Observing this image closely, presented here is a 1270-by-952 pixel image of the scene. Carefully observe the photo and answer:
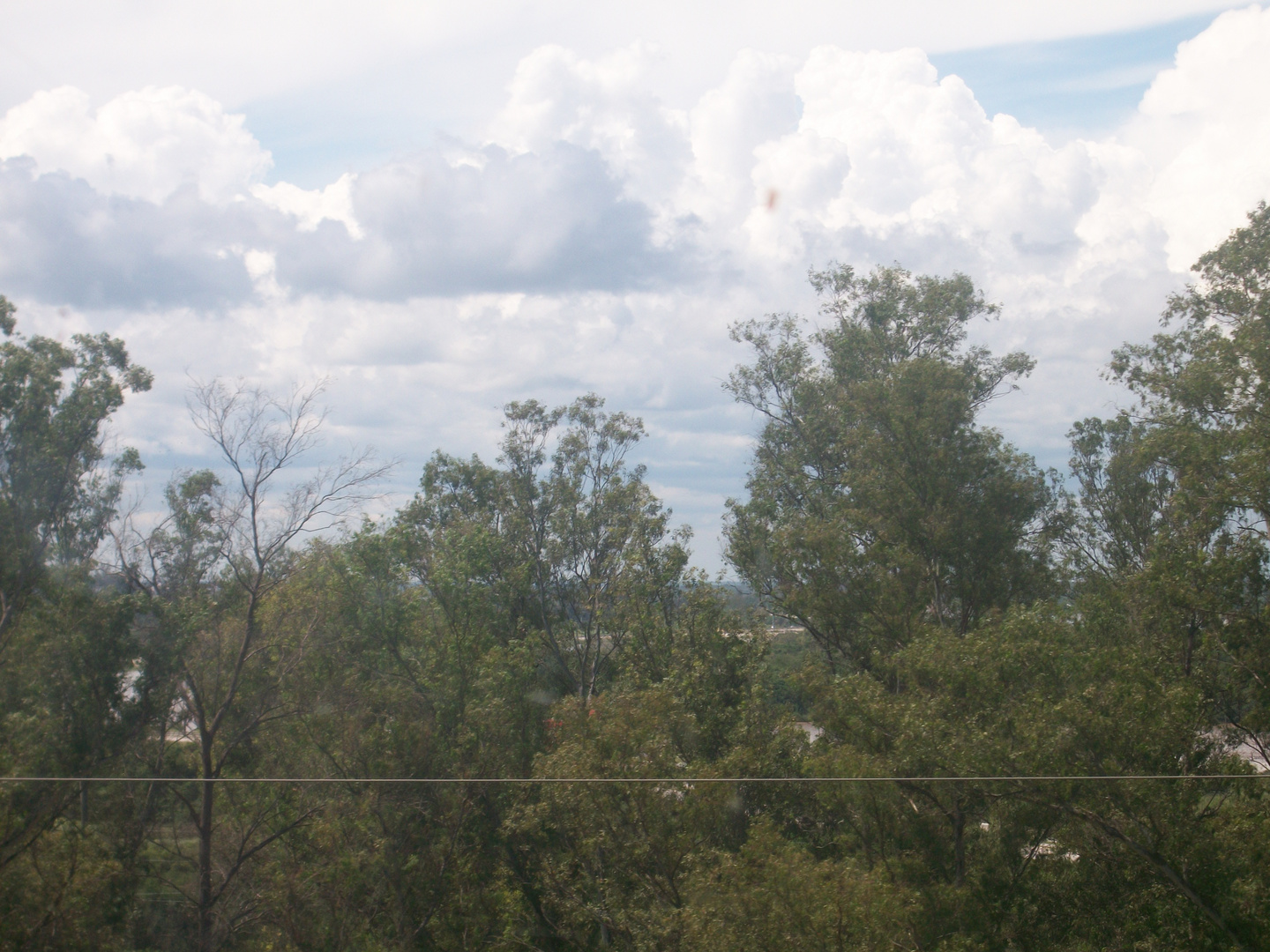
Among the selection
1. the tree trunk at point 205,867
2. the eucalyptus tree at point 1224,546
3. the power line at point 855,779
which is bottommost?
the tree trunk at point 205,867

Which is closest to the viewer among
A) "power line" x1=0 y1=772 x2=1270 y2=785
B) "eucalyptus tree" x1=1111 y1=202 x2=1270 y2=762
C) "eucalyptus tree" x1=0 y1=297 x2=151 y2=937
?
"power line" x1=0 y1=772 x2=1270 y2=785

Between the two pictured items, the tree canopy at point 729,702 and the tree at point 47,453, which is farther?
the tree at point 47,453

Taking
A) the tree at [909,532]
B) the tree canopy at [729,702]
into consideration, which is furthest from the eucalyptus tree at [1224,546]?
the tree at [909,532]

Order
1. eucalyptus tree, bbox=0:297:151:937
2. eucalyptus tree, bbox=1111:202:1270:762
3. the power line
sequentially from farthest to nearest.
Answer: eucalyptus tree, bbox=0:297:151:937
eucalyptus tree, bbox=1111:202:1270:762
the power line

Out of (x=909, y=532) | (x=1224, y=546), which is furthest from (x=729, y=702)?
(x=1224, y=546)

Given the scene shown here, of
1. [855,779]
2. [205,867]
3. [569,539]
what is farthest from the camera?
[569,539]

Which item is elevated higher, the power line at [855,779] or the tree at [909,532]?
the tree at [909,532]

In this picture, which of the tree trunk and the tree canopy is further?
the tree trunk

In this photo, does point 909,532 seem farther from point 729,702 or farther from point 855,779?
point 855,779

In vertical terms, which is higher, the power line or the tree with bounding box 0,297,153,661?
the tree with bounding box 0,297,153,661

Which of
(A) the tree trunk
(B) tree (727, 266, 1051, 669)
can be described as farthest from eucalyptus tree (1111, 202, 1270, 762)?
(A) the tree trunk

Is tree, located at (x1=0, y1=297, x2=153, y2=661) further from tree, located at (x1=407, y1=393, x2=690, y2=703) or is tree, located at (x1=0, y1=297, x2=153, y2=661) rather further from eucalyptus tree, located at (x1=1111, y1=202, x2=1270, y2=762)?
eucalyptus tree, located at (x1=1111, y1=202, x2=1270, y2=762)

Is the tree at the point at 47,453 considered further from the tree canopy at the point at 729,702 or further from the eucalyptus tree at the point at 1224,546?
the eucalyptus tree at the point at 1224,546

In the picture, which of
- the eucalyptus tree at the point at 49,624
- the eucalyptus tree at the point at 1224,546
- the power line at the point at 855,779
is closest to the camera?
the power line at the point at 855,779
